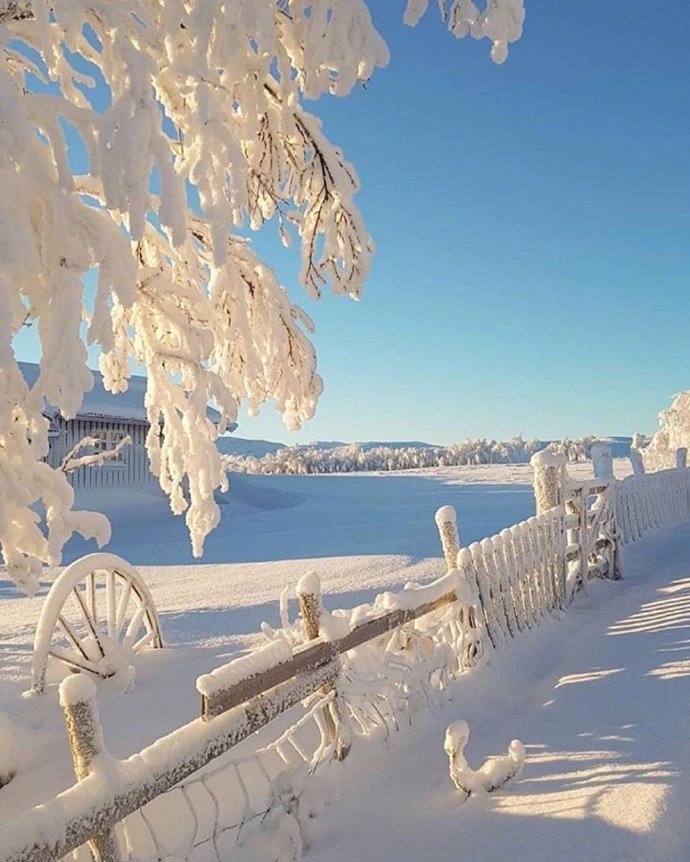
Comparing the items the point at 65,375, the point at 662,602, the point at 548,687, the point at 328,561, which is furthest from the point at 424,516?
the point at 65,375

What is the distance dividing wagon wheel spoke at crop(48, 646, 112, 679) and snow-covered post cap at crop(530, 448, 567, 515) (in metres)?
5.01

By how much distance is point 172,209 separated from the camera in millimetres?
2586

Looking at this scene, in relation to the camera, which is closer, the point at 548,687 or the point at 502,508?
the point at 548,687

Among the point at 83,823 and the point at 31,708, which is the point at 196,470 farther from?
the point at 83,823

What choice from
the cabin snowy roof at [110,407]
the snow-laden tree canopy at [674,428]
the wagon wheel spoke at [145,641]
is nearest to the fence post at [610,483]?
the wagon wheel spoke at [145,641]

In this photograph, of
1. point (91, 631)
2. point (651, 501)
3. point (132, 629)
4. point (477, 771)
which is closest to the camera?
point (477, 771)

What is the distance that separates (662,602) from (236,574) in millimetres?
6674

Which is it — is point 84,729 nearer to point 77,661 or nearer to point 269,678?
point 269,678

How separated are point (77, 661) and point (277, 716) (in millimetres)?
2381

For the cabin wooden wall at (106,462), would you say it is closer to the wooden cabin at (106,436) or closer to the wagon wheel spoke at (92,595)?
the wooden cabin at (106,436)

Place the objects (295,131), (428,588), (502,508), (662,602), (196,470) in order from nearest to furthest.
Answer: (295,131)
(196,470)
(428,588)
(662,602)
(502,508)

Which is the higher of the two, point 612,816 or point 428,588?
point 428,588

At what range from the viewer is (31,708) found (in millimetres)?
4465

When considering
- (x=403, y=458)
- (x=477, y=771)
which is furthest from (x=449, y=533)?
(x=403, y=458)
